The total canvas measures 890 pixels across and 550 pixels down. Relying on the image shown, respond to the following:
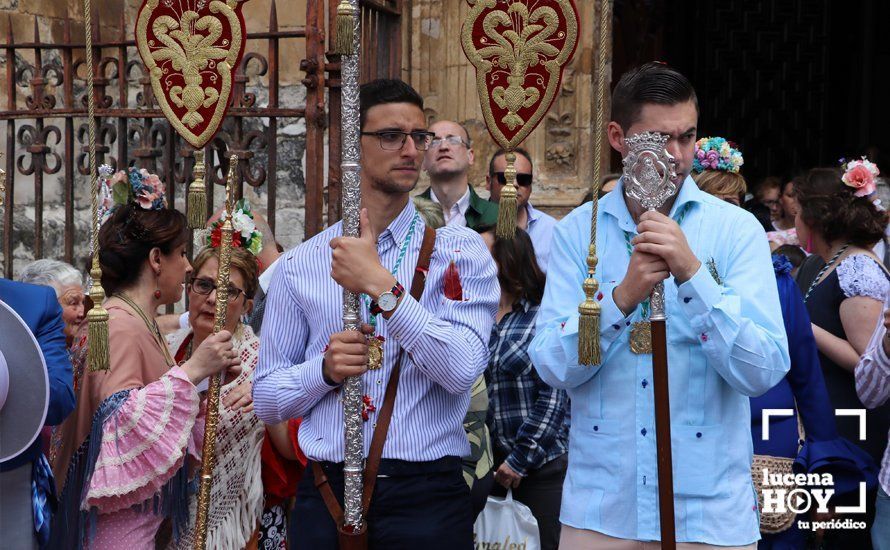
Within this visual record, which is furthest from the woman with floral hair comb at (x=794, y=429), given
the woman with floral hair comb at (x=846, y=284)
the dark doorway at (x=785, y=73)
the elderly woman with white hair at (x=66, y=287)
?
the dark doorway at (x=785, y=73)

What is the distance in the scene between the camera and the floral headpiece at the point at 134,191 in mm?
4164

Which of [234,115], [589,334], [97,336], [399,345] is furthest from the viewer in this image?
[234,115]

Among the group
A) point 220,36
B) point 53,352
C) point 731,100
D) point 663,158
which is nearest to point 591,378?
point 663,158

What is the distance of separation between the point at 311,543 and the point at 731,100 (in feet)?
30.2

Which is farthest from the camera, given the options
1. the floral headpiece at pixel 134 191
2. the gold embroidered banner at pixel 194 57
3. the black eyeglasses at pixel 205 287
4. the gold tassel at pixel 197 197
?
the black eyeglasses at pixel 205 287

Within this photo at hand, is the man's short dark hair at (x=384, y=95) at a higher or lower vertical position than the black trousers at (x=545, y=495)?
higher

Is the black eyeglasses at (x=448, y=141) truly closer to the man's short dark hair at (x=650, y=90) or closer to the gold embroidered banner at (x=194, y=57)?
the gold embroidered banner at (x=194, y=57)

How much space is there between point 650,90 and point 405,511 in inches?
50.9

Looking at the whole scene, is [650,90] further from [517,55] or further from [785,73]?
[785,73]

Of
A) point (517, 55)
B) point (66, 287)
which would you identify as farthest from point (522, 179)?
point (517, 55)

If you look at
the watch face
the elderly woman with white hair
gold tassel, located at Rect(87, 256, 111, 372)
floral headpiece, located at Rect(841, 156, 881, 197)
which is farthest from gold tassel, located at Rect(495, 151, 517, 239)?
the elderly woman with white hair

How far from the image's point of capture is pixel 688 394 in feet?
9.62

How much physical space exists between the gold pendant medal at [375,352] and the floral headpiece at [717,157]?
7.97 ft

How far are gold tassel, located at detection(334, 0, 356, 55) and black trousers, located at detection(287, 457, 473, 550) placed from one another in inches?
45.1
